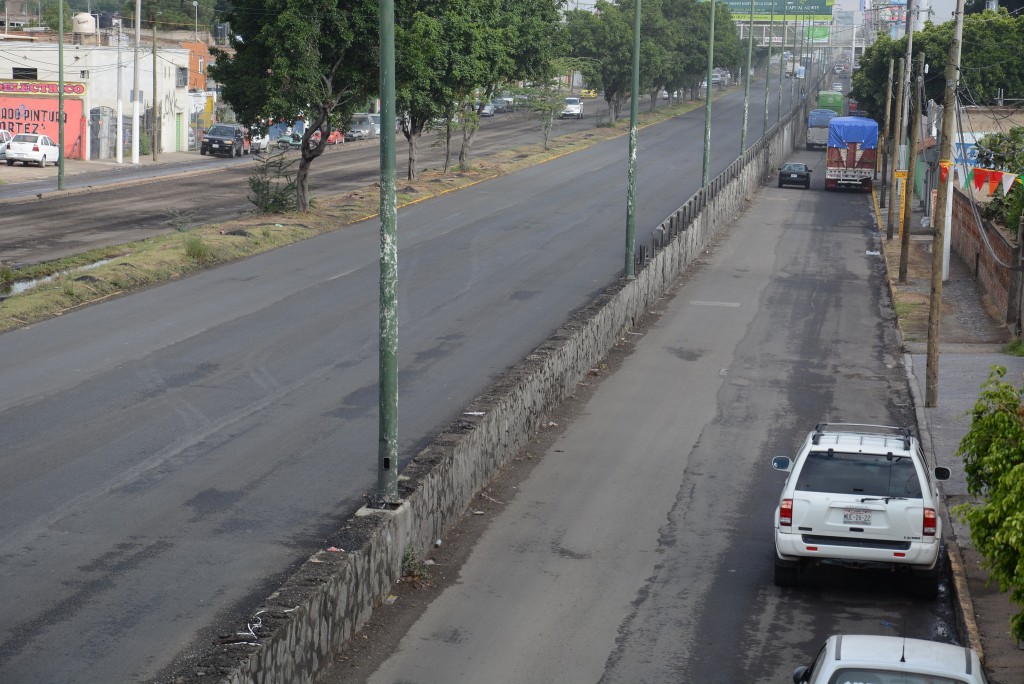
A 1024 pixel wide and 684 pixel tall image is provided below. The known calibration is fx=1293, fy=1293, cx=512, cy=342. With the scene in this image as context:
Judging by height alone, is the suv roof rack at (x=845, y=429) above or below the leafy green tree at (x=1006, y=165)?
below

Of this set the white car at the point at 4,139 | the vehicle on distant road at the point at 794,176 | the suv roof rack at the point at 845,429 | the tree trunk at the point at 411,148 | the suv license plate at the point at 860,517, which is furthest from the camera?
the vehicle on distant road at the point at 794,176

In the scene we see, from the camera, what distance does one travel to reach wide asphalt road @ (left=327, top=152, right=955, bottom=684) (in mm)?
11438

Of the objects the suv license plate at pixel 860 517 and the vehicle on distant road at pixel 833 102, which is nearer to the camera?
the suv license plate at pixel 860 517

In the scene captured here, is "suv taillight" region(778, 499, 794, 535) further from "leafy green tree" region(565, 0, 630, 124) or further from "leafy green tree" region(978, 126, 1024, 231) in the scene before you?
"leafy green tree" region(565, 0, 630, 124)

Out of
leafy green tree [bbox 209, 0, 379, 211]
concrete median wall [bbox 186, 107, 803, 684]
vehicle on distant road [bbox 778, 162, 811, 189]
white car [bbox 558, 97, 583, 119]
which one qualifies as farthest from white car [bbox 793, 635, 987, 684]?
white car [bbox 558, 97, 583, 119]

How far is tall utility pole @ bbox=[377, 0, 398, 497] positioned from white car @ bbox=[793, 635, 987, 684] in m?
5.02

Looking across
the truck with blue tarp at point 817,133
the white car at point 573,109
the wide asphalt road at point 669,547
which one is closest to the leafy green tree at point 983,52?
the truck with blue tarp at point 817,133

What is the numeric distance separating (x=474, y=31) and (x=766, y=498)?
34706 millimetres

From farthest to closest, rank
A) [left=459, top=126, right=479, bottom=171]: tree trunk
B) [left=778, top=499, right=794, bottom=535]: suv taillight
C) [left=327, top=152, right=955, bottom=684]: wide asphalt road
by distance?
[left=459, top=126, right=479, bottom=171]: tree trunk
[left=778, top=499, right=794, bottom=535]: suv taillight
[left=327, top=152, right=955, bottom=684]: wide asphalt road

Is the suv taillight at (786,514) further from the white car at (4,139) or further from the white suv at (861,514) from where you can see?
the white car at (4,139)

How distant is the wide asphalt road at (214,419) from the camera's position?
1227cm

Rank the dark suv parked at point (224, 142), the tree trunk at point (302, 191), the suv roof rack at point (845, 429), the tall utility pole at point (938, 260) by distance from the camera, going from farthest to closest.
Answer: the dark suv parked at point (224, 142), the tree trunk at point (302, 191), the tall utility pole at point (938, 260), the suv roof rack at point (845, 429)

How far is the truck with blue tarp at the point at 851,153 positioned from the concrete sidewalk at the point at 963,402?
1763 cm

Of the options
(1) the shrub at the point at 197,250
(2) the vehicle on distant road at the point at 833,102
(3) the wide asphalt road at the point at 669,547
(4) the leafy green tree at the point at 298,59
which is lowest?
(3) the wide asphalt road at the point at 669,547
